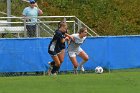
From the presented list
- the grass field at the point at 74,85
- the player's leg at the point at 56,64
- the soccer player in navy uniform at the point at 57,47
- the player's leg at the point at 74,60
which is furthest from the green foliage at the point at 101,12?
the grass field at the point at 74,85

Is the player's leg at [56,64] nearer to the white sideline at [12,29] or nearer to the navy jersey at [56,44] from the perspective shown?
the navy jersey at [56,44]

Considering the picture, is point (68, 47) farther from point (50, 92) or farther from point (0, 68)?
point (50, 92)

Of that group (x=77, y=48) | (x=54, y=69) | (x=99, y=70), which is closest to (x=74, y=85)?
(x=54, y=69)

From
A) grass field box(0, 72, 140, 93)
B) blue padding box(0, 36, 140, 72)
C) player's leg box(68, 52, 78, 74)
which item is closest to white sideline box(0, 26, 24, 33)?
blue padding box(0, 36, 140, 72)

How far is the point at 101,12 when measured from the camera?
31953 mm

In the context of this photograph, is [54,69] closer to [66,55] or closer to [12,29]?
[66,55]

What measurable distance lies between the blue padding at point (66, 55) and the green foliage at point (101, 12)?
856 centimetres

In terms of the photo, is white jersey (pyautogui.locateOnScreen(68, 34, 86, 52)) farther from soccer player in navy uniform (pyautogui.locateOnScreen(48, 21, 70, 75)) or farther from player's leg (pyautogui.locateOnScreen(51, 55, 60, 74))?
player's leg (pyautogui.locateOnScreen(51, 55, 60, 74))

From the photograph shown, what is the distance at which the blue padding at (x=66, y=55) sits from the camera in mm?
20469

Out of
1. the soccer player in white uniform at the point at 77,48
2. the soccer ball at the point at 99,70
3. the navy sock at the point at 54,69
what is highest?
the soccer player in white uniform at the point at 77,48

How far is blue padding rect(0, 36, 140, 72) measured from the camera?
20.5m

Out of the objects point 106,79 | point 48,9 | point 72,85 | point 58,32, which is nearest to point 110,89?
point 72,85

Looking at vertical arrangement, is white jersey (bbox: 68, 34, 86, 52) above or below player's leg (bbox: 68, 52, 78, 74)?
above

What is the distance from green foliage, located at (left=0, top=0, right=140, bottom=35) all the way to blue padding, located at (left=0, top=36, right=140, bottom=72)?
856 cm
